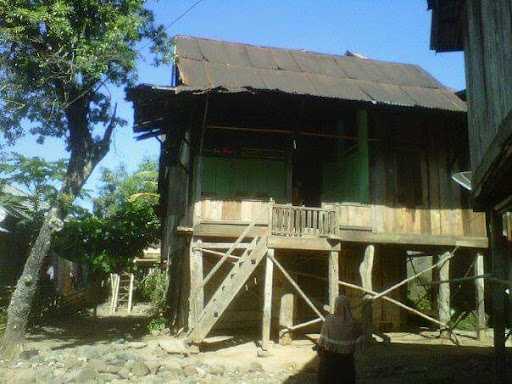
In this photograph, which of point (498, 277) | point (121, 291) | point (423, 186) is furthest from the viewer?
point (121, 291)

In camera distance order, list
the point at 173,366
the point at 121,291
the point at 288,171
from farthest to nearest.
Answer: the point at 121,291 < the point at 288,171 < the point at 173,366

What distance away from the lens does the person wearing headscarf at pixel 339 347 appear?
573 centimetres

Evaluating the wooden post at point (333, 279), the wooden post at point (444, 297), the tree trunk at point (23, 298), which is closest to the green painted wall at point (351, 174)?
the wooden post at point (333, 279)

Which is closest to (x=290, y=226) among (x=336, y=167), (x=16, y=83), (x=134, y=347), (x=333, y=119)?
(x=336, y=167)

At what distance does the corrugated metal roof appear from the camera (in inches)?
437

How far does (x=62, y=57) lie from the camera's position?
34.2 ft

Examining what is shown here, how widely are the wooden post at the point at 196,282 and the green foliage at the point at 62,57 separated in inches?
183

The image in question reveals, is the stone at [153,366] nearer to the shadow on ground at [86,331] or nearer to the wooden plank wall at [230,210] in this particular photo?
the wooden plank wall at [230,210]

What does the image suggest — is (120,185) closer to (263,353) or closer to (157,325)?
(157,325)

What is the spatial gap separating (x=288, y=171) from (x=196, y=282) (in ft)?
12.5

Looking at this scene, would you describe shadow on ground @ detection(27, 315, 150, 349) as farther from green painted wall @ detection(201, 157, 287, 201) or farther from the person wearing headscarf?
the person wearing headscarf

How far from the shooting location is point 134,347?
10570 millimetres

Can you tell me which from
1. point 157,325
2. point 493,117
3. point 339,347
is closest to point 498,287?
point 493,117

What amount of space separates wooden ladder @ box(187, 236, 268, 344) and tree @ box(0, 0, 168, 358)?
4371 millimetres
